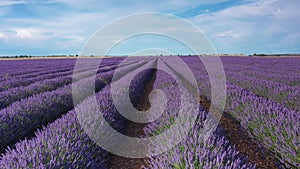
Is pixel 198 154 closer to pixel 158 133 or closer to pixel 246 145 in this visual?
pixel 158 133

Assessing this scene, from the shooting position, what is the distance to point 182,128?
120 inches

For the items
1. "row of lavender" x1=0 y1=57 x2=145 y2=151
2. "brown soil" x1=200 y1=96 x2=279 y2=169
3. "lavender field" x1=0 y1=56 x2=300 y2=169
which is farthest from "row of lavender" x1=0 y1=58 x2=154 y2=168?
"brown soil" x1=200 y1=96 x2=279 y2=169

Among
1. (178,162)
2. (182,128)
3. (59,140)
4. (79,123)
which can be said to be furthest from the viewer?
(79,123)

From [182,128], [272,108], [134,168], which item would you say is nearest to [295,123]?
[272,108]

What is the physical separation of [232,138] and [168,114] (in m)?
1.63

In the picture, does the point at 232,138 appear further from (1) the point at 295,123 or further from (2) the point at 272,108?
(1) the point at 295,123

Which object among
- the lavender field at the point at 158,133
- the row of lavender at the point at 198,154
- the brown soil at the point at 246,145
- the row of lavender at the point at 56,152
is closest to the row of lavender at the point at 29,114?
the lavender field at the point at 158,133

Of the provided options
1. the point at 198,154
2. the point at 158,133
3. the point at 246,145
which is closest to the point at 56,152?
the point at 198,154

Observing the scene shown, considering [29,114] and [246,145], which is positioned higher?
[29,114]

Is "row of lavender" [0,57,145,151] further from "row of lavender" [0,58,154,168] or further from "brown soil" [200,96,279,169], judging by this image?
"brown soil" [200,96,279,169]

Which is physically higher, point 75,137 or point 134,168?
point 75,137

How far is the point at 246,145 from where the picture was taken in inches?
178

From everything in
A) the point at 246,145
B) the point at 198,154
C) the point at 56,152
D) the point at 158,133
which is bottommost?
the point at 246,145

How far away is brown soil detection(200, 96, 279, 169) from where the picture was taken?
3.75 m
